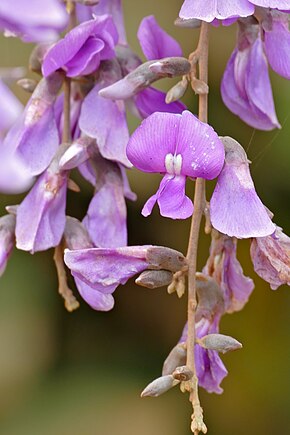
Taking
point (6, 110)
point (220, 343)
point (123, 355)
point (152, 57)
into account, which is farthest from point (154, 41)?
point (123, 355)

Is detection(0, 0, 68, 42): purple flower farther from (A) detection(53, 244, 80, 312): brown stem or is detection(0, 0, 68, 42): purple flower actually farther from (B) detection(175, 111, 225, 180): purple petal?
(A) detection(53, 244, 80, 312): brown stem

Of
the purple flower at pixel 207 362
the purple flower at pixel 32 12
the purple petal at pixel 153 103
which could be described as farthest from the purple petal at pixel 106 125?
the purple flower at pixel 32 12

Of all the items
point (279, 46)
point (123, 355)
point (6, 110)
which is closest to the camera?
point (6, 110)

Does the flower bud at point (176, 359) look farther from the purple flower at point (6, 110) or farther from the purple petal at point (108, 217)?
the purple flower at point (6, 110)

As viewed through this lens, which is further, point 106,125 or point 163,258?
point 106,125

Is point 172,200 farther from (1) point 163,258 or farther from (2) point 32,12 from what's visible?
(2) point 32,12

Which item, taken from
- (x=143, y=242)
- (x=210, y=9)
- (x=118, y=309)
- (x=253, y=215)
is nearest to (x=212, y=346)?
(x=253, y=215)

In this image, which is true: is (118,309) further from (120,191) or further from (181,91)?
(181,91)
